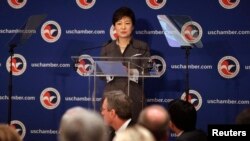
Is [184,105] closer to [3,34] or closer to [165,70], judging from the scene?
[165,70]

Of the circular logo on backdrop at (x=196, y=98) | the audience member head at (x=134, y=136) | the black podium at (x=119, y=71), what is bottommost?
the circular logo on backdrop at (x=196, y=98)

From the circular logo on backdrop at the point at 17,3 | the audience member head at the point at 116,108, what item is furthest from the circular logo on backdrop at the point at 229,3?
the audience member head at the point at 116,108

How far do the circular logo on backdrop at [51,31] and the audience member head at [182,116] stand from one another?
345 centimetres

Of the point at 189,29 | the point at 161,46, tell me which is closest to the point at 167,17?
the point at 189,29

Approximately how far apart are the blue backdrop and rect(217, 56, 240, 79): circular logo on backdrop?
13 mm

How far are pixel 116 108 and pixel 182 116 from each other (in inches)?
22.8

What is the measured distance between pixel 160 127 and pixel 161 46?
14.8ft

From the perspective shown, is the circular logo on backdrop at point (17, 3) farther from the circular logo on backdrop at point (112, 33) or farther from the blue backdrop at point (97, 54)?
the circular logo on backdrop at point (112, 33)

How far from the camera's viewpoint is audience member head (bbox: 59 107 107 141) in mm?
1984

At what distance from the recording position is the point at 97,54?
737 cm

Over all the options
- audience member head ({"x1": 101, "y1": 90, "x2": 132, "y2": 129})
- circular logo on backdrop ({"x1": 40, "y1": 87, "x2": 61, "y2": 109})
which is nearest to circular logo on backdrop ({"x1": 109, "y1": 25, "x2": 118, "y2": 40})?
circular logo on backdrop ({"x1": 40, "y1": 87, "x2": 61, "y2": 109})

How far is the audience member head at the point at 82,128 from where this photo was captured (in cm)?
198

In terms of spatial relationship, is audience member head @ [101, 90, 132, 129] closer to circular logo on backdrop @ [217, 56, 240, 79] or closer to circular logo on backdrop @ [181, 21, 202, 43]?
circular logo on backdrop @ [181, 21, 202, 43]

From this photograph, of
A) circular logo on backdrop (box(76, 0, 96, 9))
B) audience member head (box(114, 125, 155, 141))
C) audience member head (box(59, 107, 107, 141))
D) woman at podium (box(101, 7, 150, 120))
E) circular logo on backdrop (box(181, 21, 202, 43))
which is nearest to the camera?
audience member head (box(59, 107, 107, 141))
